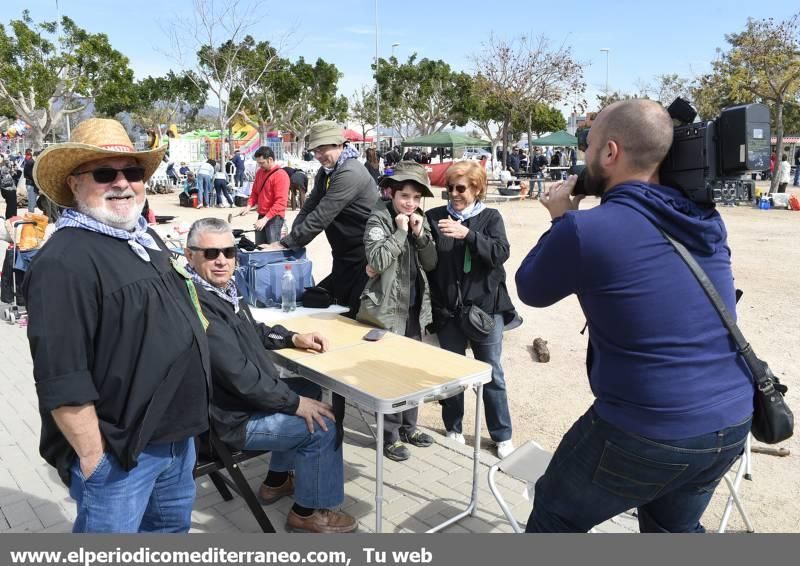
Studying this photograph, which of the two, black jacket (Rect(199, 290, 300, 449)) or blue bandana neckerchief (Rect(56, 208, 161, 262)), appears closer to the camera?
blue bandana neckerchief (Rect(56, 208, 161, 262))

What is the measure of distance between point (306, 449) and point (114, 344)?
50.2 inches

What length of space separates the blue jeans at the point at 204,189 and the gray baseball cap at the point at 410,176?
16.3 meters

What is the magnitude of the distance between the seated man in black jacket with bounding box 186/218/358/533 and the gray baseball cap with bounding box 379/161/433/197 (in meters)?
1.05

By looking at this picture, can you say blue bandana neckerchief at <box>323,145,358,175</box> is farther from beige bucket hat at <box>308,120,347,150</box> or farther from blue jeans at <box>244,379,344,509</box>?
blue jeans at <box>244,379,344,509</box>

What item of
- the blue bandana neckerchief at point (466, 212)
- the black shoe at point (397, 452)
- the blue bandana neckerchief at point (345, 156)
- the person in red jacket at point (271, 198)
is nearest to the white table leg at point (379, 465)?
the black shoe at point (397, 452)

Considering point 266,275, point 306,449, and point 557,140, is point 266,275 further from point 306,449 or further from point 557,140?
point 557,140

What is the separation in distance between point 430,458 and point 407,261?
47.4 inches

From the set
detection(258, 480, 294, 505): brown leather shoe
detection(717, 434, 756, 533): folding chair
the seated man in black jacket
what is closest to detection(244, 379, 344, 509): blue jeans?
the seated man in black jacket

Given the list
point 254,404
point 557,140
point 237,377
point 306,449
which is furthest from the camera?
point 557,140

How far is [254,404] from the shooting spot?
2.87m

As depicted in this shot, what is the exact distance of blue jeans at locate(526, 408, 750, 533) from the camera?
1759mm

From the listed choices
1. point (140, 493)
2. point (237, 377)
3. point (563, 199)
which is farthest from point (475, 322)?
point (140, 493)

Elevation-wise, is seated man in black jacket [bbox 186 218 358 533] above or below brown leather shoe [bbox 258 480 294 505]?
above

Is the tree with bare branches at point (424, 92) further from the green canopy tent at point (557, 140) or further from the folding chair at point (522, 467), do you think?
the folding chair at point (522, 467)
